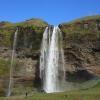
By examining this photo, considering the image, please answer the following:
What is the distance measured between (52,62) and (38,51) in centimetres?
325

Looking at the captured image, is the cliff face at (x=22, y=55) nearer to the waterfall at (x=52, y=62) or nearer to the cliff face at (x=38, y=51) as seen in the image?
the cliff face at (x=38, y=51)

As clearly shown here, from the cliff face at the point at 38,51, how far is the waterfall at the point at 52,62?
92 cm

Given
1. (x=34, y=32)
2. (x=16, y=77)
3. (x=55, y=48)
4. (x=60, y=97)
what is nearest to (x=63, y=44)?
(x=55, y=48)

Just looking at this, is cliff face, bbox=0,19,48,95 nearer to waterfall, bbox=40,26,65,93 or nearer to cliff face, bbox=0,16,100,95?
cliff face, bbox=0,16,100,95

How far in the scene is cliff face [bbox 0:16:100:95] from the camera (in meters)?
63.6

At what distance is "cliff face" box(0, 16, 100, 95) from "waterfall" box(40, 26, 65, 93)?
0.92 meters

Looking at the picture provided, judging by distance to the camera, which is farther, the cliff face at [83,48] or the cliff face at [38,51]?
the cliff face at [38,51]

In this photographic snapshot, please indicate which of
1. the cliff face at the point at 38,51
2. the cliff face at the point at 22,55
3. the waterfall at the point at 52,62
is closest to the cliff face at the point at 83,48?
the cliff face at the point at 38,51

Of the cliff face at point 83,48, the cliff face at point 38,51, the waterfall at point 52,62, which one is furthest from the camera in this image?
the waterfall at point 52,62

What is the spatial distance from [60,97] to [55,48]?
81.5 ft

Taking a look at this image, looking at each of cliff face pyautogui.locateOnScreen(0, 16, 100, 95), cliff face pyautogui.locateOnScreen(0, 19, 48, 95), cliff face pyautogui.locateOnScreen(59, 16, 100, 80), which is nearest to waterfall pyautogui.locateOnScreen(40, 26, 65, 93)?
cliff face pyautogui.locateOnScreen(0, 16, 100, 95)

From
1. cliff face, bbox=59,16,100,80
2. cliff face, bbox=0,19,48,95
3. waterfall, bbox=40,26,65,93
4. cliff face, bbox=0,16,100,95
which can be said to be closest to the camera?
cliff face, bbox=59,16,100,80

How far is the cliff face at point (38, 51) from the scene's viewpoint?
63594 mm

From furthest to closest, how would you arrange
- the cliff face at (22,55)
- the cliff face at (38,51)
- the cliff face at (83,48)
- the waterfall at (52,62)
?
1. the cliff face at (22,55)
2. the waterfall at (52,62)
3. the cliff face at (38,51)
4. the cliff face at (83,48)
